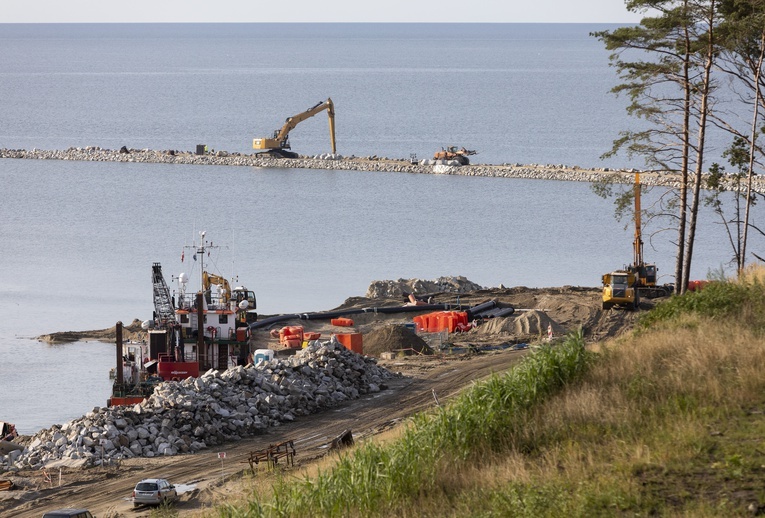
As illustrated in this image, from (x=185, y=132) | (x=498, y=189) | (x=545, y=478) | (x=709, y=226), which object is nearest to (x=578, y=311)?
(x=545, y=478)

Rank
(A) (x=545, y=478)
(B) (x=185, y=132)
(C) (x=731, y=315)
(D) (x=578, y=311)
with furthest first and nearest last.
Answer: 1. (B) (x=185, y=132)
2. (D) (x=578, y=311)
3. (C) (x=731, y=315)
4. (A) (x=545, y=478)

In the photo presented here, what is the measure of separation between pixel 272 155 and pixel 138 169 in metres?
11.6

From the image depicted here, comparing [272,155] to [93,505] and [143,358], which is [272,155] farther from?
[93,505]

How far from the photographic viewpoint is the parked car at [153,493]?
2153 cm

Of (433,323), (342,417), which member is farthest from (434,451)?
(433,323)

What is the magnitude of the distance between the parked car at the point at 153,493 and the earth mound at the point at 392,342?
614 inches

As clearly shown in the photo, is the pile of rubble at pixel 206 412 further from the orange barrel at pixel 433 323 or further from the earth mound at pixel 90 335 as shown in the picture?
the earth mound at pixel 90 335

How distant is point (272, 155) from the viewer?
104438 millimetres

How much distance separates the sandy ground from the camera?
74.4ft

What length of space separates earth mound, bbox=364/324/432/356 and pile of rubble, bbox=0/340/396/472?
16.4 feet

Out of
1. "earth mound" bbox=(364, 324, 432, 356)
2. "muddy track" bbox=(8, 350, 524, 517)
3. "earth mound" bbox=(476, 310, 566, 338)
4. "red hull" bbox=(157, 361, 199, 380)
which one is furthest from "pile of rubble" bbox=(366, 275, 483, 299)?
"muddy track" bbox=(8, 350, 524, 517)

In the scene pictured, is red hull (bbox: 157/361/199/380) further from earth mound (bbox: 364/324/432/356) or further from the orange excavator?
the orange excavator

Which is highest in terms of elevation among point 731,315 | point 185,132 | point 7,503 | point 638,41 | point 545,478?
point 185,132

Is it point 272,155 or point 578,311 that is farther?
point 272,155
